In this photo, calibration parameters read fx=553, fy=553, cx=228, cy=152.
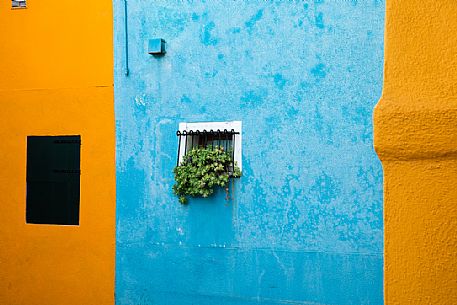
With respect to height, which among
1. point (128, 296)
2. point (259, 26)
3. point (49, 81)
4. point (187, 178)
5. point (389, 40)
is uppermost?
point (259, 26)

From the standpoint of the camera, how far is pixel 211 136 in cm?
618

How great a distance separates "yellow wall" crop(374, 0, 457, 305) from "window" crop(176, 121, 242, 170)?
446 centimetres

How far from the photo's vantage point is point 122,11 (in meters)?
6.55

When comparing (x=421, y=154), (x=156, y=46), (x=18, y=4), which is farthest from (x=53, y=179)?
(x=421, y=154)

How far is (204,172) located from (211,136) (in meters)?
0.53

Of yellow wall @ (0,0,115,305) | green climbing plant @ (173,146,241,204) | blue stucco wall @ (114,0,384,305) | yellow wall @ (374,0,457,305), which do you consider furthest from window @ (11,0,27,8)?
yellow wall @ (374,0,457,305)

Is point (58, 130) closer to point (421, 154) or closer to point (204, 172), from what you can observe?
point (204, 172)

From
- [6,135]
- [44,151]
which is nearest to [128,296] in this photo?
[44,151]

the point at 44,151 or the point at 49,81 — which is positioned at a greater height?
the point at 49,81

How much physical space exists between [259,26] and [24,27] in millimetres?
3108

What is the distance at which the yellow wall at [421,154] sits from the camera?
1426mm

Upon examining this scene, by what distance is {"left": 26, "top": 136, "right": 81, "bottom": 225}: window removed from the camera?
677cm

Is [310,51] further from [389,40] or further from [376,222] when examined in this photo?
[389,40]

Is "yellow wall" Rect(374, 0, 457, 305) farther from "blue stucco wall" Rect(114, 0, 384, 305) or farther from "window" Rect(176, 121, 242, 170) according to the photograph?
"window" Rect(176, 121, 242, 170)
